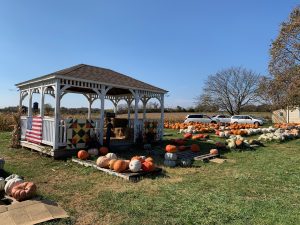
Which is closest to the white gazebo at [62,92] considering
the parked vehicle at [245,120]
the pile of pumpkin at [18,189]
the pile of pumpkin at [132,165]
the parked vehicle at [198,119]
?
the pile of pumpkin at [132,165]

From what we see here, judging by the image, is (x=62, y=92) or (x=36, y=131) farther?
(x=62, y=92)

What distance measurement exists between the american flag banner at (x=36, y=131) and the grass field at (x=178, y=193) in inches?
62.5

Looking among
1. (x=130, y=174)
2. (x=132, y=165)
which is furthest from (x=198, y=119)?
(x=130, y=174)

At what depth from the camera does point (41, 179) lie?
7297mm

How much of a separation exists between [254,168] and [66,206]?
617 centimetres

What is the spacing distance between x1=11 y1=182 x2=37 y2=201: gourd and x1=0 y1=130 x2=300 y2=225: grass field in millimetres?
508

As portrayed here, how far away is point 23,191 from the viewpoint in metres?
5.29

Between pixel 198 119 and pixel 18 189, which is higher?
pixel 198 119

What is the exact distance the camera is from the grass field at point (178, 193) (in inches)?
186

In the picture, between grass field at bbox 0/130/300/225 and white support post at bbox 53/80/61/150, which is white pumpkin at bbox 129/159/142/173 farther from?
white support post at bbox 53/80/61/150

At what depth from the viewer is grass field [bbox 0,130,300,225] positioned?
4.72m

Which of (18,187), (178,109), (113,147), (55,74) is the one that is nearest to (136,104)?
(113,147)

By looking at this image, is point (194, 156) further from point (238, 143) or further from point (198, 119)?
point (198, 119)

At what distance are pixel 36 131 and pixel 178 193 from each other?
7562 mm
